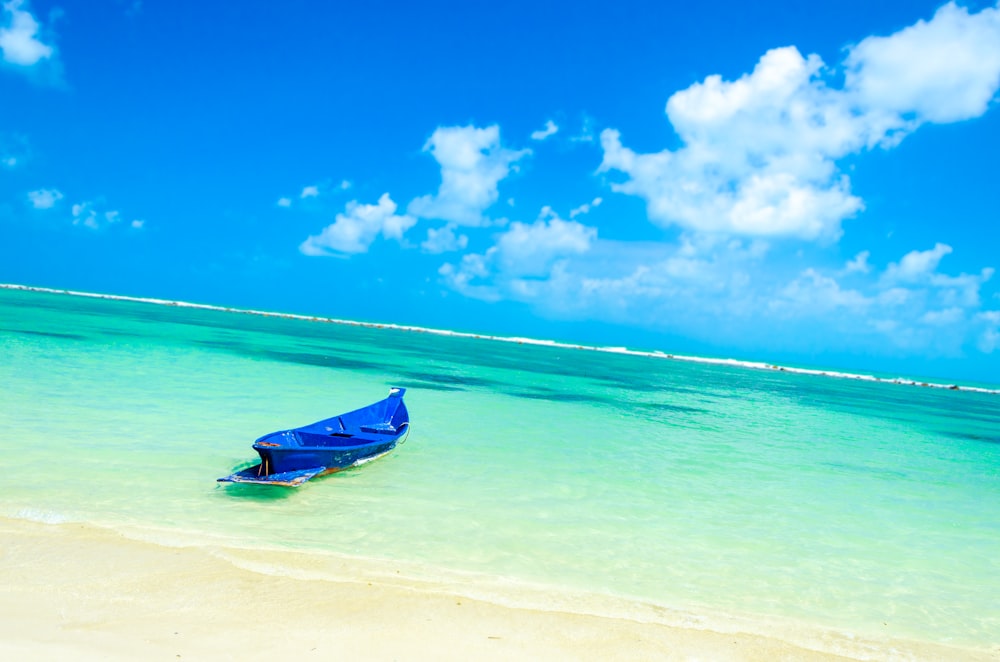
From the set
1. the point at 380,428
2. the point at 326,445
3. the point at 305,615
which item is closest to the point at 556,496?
the point at 326,445

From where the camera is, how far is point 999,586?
25.1 ft

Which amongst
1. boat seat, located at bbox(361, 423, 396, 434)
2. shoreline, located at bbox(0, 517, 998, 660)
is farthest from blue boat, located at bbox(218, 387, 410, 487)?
shoreline, located at bbox(0, 517, 998, 660)

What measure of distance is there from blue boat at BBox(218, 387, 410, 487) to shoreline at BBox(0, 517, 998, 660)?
2.00m

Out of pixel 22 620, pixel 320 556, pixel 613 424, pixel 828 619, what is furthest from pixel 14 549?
pixel 613 424

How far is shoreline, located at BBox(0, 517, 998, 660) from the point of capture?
4.55 metres

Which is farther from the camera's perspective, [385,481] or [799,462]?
[799,462]

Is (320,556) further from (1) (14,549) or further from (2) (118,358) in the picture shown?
(2) (118,358)

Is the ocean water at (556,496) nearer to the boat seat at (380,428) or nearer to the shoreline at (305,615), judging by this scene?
the shoreline at (305,615)

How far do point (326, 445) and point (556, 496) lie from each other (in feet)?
12.9

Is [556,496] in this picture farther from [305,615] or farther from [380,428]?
[305,615]

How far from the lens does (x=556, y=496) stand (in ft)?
32.2

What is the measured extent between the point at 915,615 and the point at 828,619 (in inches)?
45.1

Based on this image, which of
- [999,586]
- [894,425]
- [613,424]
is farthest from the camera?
[894,425]

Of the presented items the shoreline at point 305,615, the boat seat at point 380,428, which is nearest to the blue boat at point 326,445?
the boat seat at point 380,428
